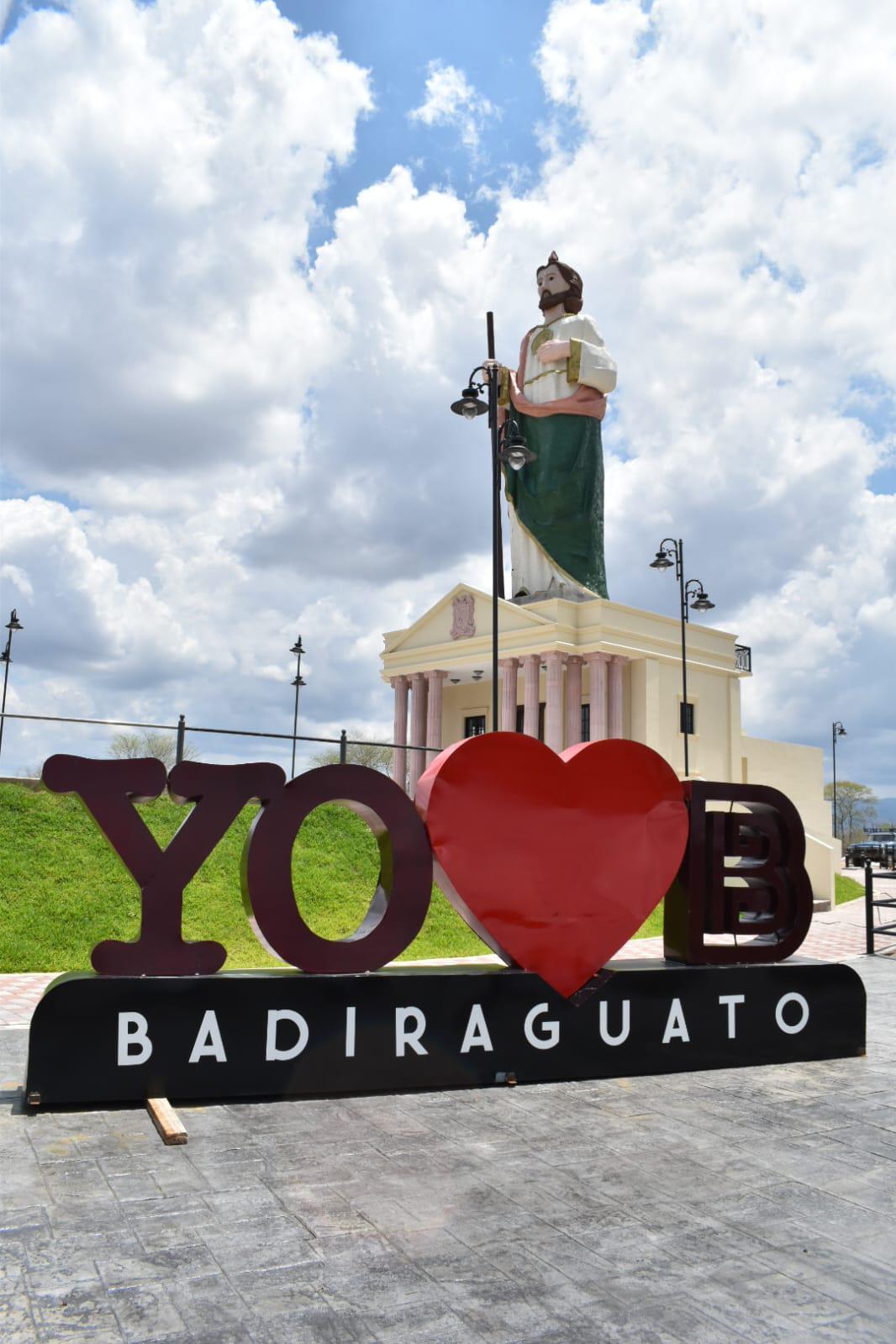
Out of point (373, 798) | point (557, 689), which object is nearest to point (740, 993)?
point (373, 798)

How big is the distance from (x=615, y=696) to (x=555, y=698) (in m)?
2.33

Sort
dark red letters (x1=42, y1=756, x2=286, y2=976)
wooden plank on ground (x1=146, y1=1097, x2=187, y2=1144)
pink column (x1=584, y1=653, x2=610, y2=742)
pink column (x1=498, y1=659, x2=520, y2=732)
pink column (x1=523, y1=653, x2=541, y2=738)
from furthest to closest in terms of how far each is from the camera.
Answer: pink column (x1=498, y1=659, x2=520, y2=732)
pink column (x1=523, y1=653, x2=541, y2=738)
pink column (x1=584, y1=653, x2=610, y2=742)
dark red letters (x1=42, y1=756, x2=286, y2=976)
wooden plank on ground (x1=146, y1=1097, x2=187, y2=1144)

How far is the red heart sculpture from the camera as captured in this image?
812 centimetres

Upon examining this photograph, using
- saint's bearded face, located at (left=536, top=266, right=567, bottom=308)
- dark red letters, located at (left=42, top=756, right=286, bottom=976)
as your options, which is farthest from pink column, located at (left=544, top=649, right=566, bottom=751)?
dark red letters, located at (left=42, top=756, right=286, bottom=976)

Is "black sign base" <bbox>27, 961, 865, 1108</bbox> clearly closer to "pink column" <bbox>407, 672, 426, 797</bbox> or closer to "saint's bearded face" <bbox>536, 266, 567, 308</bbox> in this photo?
"pink column" <bbox>407, 672, 426, 797</bbox>

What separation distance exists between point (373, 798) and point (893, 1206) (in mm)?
4306

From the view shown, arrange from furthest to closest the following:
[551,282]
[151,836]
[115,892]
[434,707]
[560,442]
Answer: [434,707] → [551,282] → [560,442] → [115,892] → [151,836]

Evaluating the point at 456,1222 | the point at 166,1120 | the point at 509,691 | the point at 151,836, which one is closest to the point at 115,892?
the point at 151,836

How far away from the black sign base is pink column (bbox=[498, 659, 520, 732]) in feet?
84.7

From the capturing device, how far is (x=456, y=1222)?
4.95 meters

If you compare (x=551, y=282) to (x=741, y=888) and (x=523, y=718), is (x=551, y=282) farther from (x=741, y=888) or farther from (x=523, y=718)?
(x=741, y=888)

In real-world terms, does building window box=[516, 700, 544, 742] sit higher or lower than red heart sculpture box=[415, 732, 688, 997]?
higher

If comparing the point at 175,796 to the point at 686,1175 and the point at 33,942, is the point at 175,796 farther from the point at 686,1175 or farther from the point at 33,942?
the point at 33,942

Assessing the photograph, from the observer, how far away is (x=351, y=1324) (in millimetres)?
3887
